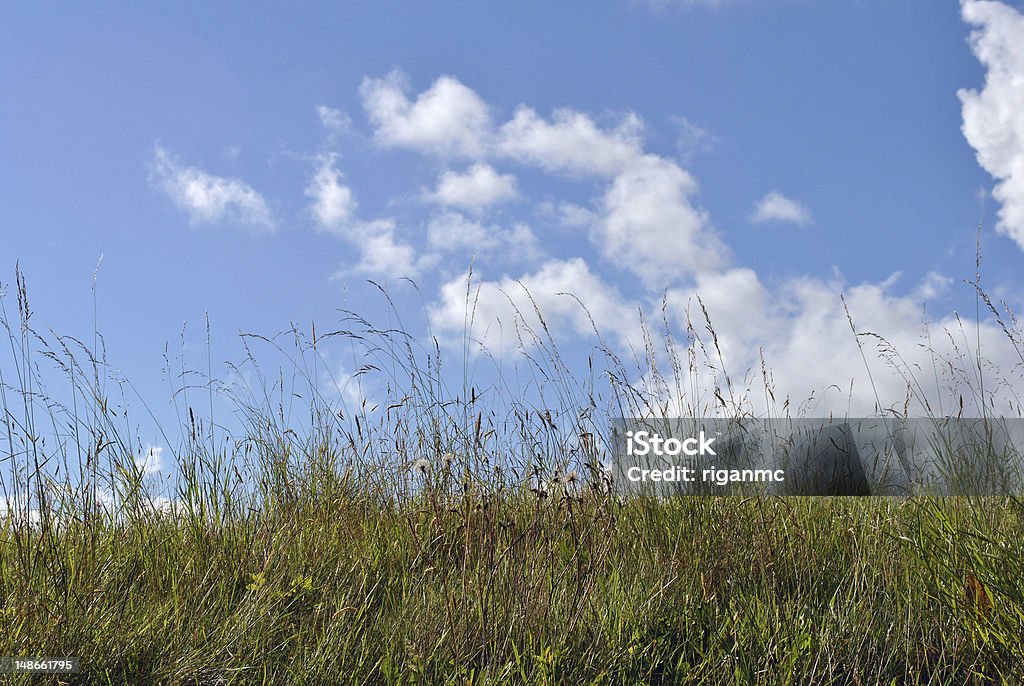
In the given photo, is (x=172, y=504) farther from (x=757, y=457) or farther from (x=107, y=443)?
(x=757, y=457)

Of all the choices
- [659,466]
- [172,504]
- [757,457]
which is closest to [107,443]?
[172,504]

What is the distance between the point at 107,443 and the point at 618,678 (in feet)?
7.12

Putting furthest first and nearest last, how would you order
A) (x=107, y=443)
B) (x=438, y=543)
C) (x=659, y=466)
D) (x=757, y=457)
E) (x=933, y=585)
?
1. (x=757, y=457)
2. (x=659, y=466)
3. (x=438, y=543)
4. (x=107, y=443)
5. (x=933, y=585)

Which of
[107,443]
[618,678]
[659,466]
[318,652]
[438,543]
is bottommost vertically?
[618,678]

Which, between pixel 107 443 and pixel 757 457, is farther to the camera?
pixel 757 457

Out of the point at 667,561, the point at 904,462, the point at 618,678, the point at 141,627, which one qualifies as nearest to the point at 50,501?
the point at 141,627

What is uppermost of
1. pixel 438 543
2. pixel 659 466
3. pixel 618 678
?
pixel 659 466

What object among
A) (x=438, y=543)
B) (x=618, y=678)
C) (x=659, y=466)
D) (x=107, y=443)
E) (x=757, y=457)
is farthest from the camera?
(x=757, y=457)

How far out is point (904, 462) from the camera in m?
4.15

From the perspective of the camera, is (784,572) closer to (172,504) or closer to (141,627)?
(141,627)

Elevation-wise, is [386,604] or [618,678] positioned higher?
[386,604]

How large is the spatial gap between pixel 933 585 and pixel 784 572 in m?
0.56

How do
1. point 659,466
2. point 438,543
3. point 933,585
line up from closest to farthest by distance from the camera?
point 933,585 → point 438,543 → point 659,466

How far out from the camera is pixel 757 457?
4.13m
